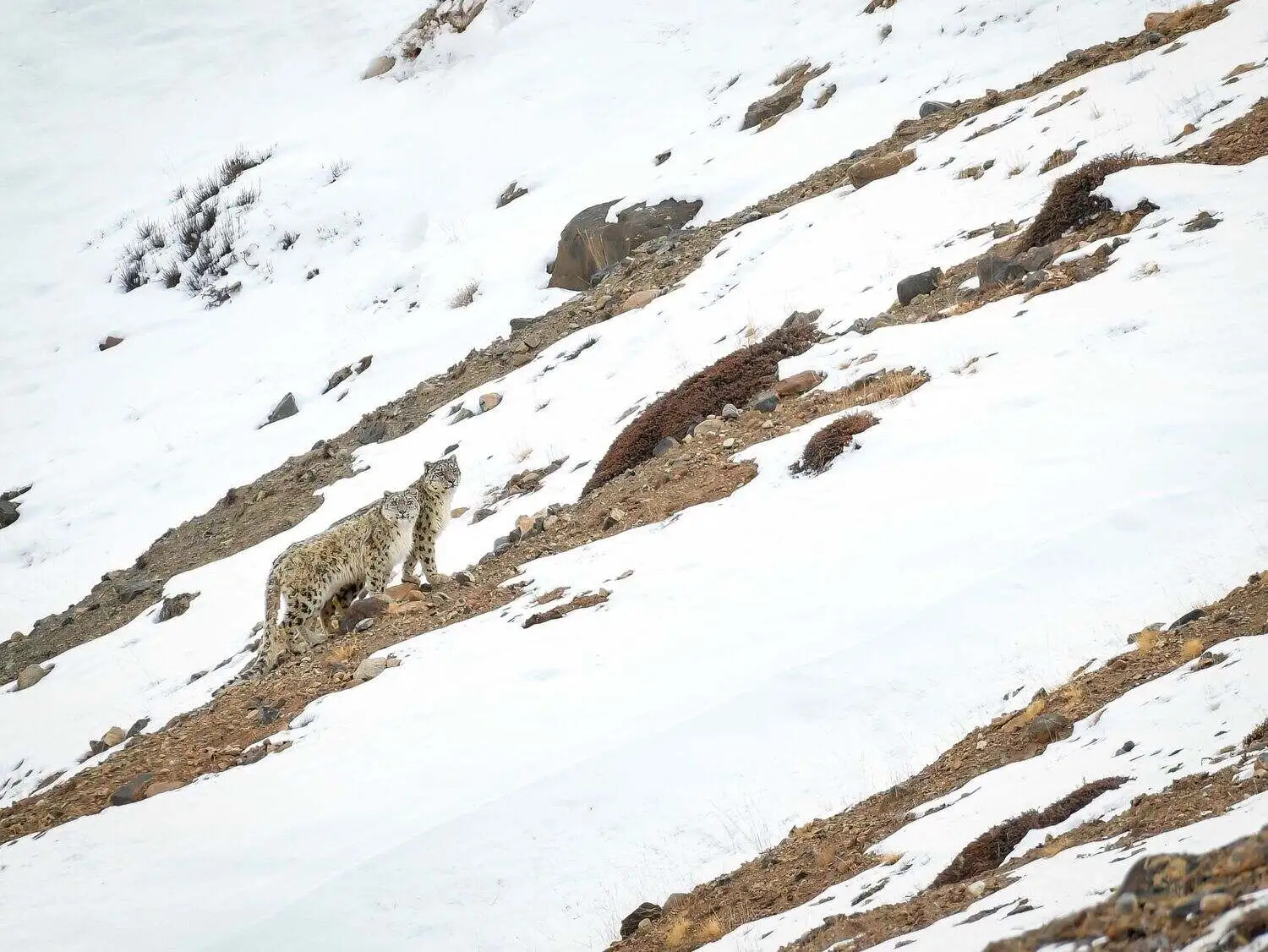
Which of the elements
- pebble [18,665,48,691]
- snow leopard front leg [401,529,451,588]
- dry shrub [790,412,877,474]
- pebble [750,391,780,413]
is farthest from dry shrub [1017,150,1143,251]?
pebble [18,665,48,691]

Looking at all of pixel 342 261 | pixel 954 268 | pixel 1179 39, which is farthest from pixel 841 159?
pixel 342 261

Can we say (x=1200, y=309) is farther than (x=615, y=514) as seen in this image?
No

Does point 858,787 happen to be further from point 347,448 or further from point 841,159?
point 841,159

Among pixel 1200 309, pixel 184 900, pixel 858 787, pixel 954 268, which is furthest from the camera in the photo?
pixel 954 268

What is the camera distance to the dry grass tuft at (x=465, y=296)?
89.6ft

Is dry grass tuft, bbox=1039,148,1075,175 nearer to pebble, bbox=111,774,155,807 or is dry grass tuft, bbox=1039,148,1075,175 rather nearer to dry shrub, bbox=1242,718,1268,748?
dry shrub, bbox=1242,718,1268,748

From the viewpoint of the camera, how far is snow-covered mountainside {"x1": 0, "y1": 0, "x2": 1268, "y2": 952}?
671 cm

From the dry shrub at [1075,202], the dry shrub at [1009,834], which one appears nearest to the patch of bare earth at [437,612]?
the dry shrub at [1075,202]

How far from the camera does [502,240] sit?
28906 millimetres

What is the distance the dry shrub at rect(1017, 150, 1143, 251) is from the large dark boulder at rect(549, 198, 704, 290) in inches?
455

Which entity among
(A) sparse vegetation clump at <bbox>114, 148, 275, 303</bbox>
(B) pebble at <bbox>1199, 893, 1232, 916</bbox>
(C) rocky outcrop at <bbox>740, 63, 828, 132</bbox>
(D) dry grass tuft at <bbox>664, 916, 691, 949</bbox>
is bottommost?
(D) dry grass tuft at <bbox>664, 916, 691, 949</bbox>

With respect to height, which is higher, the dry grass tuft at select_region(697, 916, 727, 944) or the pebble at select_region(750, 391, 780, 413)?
the pebble at select_region(750, 391, 780, 413)

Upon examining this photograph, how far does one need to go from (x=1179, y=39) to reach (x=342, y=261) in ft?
72.6

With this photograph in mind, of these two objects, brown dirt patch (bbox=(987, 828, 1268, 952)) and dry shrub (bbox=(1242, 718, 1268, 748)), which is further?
dry shrub (bbox=(1242, 718, 1268, 748))
